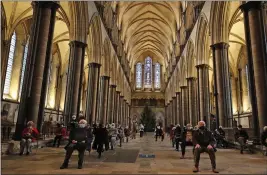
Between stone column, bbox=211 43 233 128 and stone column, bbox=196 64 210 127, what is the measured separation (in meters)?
3.37

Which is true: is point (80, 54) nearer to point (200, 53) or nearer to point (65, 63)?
point (200, 53)

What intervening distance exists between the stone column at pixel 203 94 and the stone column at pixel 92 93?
895 centimetres

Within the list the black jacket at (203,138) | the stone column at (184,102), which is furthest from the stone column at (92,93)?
the black jacket at (203,138)

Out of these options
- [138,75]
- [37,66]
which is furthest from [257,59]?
[138,75]

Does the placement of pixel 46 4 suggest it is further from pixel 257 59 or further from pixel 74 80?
pixel 257 59

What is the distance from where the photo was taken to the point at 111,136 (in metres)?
10.0

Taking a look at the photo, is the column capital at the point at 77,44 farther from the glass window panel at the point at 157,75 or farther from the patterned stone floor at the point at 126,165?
the glass window panel at the point at 157,75

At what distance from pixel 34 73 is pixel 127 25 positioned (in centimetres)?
2717

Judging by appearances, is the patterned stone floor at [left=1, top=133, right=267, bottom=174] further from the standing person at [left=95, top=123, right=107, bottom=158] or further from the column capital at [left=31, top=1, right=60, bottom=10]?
the column capital at [left=31, top=1, right=60, bottom=10]

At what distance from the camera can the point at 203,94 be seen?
1812cm

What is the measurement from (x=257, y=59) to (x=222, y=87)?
15.0 feet

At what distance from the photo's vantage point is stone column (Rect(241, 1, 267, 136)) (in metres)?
9.29

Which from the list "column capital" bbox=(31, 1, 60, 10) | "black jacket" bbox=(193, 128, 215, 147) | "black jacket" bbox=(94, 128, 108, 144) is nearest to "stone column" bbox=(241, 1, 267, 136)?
"black jacket" bbox=(193, 128, 215, 147)

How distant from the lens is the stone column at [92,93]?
677 inches
